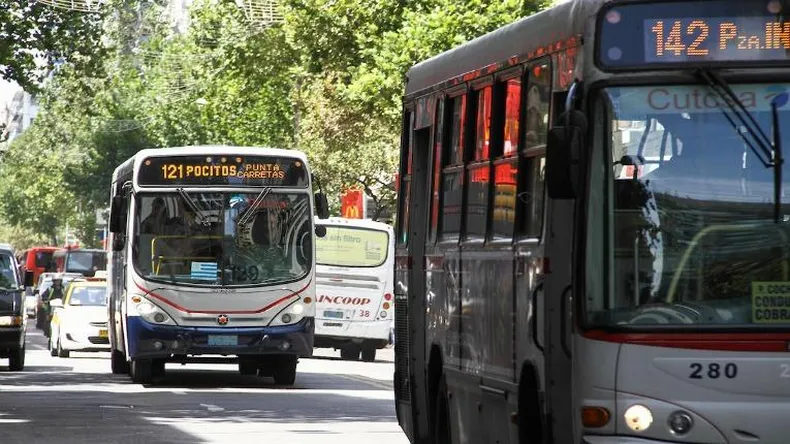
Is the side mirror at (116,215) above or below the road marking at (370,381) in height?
above

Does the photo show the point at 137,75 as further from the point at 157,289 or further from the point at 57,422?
the point at 57,422

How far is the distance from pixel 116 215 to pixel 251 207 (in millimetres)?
2190

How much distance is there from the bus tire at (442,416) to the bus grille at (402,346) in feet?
2.93

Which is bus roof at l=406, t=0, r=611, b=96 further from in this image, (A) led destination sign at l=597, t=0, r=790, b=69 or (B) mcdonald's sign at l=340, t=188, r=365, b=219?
(B) mcdonald's sign at l=340, t=188, r=365, b=219

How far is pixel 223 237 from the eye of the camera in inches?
1061

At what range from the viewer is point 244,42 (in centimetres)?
6788

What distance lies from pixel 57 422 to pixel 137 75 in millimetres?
83778

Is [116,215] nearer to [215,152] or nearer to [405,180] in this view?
[215,152]

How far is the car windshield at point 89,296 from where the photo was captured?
41.5 m

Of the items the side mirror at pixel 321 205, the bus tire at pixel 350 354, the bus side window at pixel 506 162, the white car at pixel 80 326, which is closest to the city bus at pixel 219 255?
the side mirror at pixel 321 205

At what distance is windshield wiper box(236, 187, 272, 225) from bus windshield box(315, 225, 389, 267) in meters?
13.0

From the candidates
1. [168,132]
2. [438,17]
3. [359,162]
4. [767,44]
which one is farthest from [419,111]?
[168,132]

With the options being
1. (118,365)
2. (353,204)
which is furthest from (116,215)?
(353,204)

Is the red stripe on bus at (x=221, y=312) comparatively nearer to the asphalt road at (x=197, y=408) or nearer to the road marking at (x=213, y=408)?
the asphalt road at (x=197, y=408)
